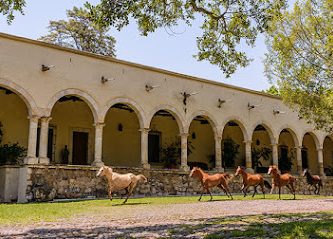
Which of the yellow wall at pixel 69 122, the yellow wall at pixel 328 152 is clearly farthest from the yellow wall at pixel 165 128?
the yellow wall at pixel 328 152

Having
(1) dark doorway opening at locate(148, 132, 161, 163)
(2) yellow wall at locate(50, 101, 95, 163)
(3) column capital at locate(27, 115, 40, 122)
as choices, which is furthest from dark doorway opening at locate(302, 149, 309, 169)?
(3) column capital at locate(27, 115, 40, 122)

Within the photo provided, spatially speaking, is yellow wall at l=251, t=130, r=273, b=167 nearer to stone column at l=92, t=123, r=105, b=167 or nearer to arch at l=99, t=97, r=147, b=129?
arch at l=99, t=97, r=147, b=129

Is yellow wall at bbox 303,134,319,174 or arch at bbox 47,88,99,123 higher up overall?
arch at bbox 47,88,99,123

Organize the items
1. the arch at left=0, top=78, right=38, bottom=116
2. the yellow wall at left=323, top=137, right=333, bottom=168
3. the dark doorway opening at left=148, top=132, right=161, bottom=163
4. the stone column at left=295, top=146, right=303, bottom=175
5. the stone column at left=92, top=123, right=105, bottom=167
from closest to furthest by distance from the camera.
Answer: the arch at left=0, top=78, right=38, bottom=116
the stone column at left=92, top=123, right=105, bottom=167
the dark doorway opening at left=148, top=132, right=161, bottom=163
the stone column at left=295, top=146, right=303, bottom=175
the yellow wall at left=323, top=137, right=333, bottom=168

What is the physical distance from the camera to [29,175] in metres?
13.9

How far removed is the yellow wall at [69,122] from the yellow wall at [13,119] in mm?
1345

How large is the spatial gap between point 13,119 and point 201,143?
415 inches

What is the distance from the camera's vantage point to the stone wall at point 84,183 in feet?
46.1

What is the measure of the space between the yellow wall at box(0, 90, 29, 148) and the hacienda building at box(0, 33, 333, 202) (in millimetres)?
38

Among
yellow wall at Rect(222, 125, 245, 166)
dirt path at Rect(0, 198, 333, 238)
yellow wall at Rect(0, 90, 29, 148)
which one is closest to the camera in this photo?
dirt path at Rect(0, 198, 333, 238)

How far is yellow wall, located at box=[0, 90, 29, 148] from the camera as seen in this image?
55.9 feet

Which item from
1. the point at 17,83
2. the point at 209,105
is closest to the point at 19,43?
the point at 17,83

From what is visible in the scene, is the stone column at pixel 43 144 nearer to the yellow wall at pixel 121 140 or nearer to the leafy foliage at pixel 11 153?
the leafy foliage at pixel 11 153

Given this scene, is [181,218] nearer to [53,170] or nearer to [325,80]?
[53,170]
